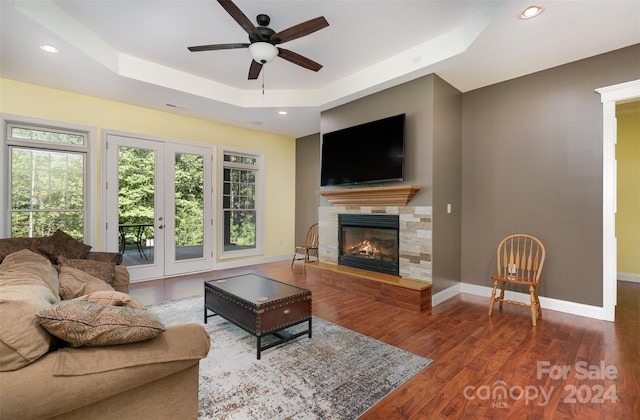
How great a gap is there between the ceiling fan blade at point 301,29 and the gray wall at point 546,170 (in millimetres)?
2766

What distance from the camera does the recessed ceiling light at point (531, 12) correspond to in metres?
2.49

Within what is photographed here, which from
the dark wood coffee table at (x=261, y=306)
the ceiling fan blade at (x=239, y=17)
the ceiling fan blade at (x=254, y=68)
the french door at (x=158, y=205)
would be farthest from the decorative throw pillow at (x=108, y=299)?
the french door at (x=158, y=205)

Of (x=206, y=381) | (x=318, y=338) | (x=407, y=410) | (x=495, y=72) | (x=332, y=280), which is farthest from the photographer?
(x=332, y=280)

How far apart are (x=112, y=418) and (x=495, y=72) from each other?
4.67 m

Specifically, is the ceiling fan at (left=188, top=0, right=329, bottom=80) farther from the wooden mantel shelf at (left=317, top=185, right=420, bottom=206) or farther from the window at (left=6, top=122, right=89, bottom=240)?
the window at (left=6, top=122, right=89, bottom=240)

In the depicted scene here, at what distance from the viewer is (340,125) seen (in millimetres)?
4871

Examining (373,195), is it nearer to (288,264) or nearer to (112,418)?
(288,264)

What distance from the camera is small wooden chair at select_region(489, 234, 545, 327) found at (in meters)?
3.16

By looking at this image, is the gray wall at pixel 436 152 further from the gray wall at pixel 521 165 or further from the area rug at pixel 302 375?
the area rug at pixel 302 375

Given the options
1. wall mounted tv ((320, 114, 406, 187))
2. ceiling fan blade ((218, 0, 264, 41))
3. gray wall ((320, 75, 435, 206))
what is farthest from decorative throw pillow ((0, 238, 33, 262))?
gray wall ((320, 75, 435, 206))

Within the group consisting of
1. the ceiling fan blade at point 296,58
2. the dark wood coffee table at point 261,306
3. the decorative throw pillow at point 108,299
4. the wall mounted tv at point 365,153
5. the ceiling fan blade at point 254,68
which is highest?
the ceiling fan blade at point 296,58

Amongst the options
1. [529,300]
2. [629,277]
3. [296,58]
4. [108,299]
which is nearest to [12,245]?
[108,299]

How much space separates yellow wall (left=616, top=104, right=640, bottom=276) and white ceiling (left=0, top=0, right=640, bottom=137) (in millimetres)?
2466

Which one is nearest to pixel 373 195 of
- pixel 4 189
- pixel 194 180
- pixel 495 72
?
pixel 495 72
